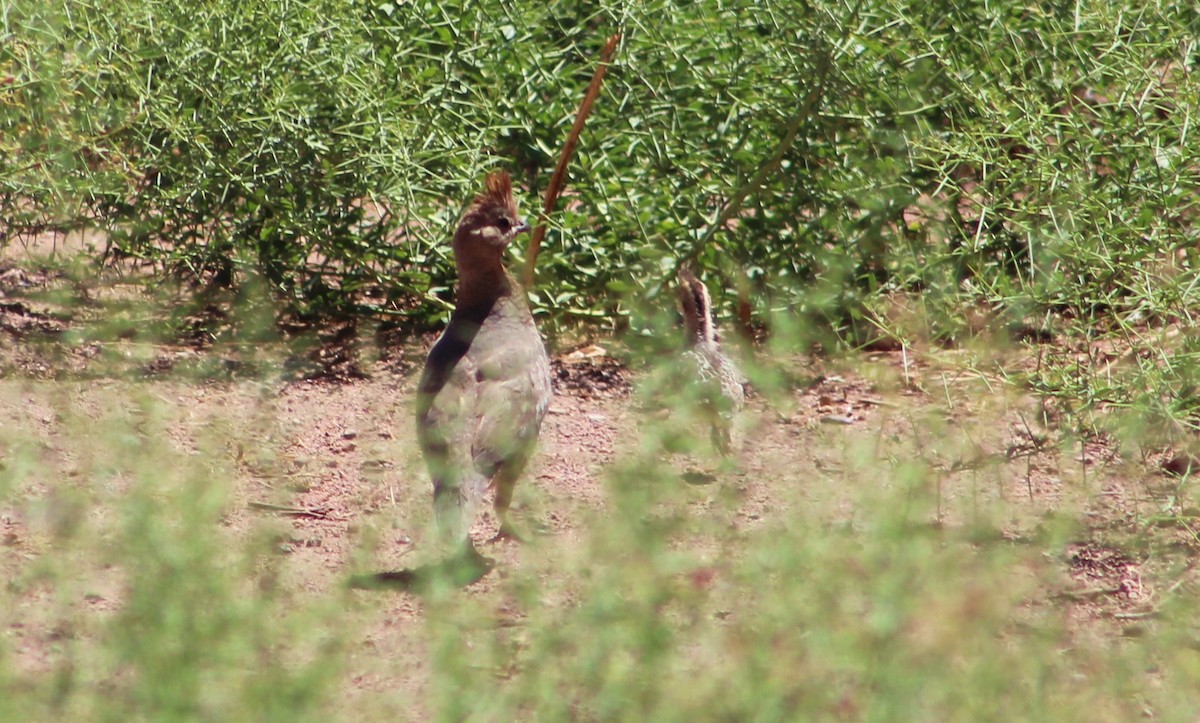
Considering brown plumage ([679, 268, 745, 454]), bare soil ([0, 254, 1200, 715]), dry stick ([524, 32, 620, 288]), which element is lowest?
bare soil ([0, 254, 1200, 715])

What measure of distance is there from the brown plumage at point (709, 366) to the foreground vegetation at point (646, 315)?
196 mm

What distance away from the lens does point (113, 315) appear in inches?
264

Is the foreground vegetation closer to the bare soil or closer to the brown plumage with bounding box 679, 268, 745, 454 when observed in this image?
the bare soil

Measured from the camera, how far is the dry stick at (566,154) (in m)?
6.05

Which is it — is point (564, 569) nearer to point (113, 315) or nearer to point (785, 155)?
point (785, 155)

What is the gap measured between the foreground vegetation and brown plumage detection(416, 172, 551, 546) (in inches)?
12.4

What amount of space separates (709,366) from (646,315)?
81cm

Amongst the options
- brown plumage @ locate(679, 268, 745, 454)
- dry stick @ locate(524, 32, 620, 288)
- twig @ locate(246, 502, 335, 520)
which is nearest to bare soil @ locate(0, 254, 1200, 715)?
twig @ locate(246, 502, 335, 520)

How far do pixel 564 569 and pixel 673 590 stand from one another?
0.65 metres

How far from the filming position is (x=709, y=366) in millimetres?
5574

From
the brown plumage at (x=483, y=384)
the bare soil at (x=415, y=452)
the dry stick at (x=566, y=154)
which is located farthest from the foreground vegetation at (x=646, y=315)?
the brown plumage at (x=483, y=384)

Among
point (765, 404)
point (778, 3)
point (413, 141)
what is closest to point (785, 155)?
point (778, 3)

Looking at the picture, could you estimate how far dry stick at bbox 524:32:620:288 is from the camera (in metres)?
6.05

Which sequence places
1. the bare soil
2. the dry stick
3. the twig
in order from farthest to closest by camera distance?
the dry stick, the twig, the bare soil
